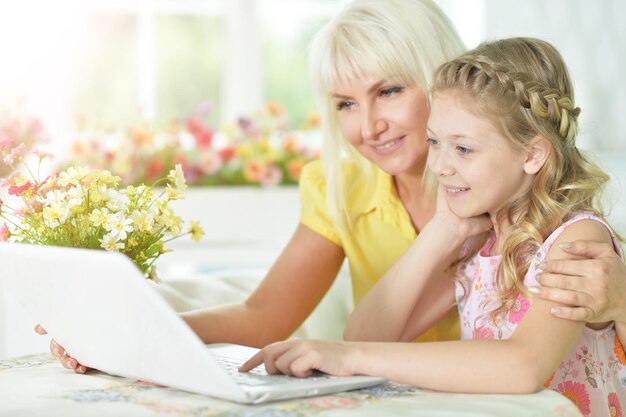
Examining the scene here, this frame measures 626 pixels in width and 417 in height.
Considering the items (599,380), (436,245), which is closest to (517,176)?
(436,245)

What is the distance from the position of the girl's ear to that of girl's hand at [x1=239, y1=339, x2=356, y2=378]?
562 millimetres

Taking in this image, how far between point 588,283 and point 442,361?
12.3 inches

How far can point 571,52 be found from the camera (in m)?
4.09

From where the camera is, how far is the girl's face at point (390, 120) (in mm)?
2182

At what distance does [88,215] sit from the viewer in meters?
1.60

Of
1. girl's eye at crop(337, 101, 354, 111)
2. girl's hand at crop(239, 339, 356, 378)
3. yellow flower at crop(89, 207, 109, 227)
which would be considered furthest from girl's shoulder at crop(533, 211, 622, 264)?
yellow flower at crop(89, 207, 109, 227)

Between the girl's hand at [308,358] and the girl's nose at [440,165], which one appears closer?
the girl's hand at [308,358]

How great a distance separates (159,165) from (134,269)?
3013 millimetres

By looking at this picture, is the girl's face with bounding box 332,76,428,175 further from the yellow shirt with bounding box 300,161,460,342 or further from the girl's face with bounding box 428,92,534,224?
the girl's face with bounding box 428,92,534,224

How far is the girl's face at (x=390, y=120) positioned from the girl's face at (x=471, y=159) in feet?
1.07

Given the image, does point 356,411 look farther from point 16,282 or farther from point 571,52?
point 571,52

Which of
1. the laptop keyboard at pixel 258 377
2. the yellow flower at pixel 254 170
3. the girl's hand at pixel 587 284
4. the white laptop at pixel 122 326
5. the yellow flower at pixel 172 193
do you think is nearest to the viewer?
the white laptop at pixel 122 326

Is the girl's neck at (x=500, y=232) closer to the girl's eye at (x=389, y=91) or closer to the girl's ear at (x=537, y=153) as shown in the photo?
the girl's ear at (x=537, y=153)

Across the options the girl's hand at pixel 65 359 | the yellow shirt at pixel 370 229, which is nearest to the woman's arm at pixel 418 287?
the yellow shirt at pixel 370 229
